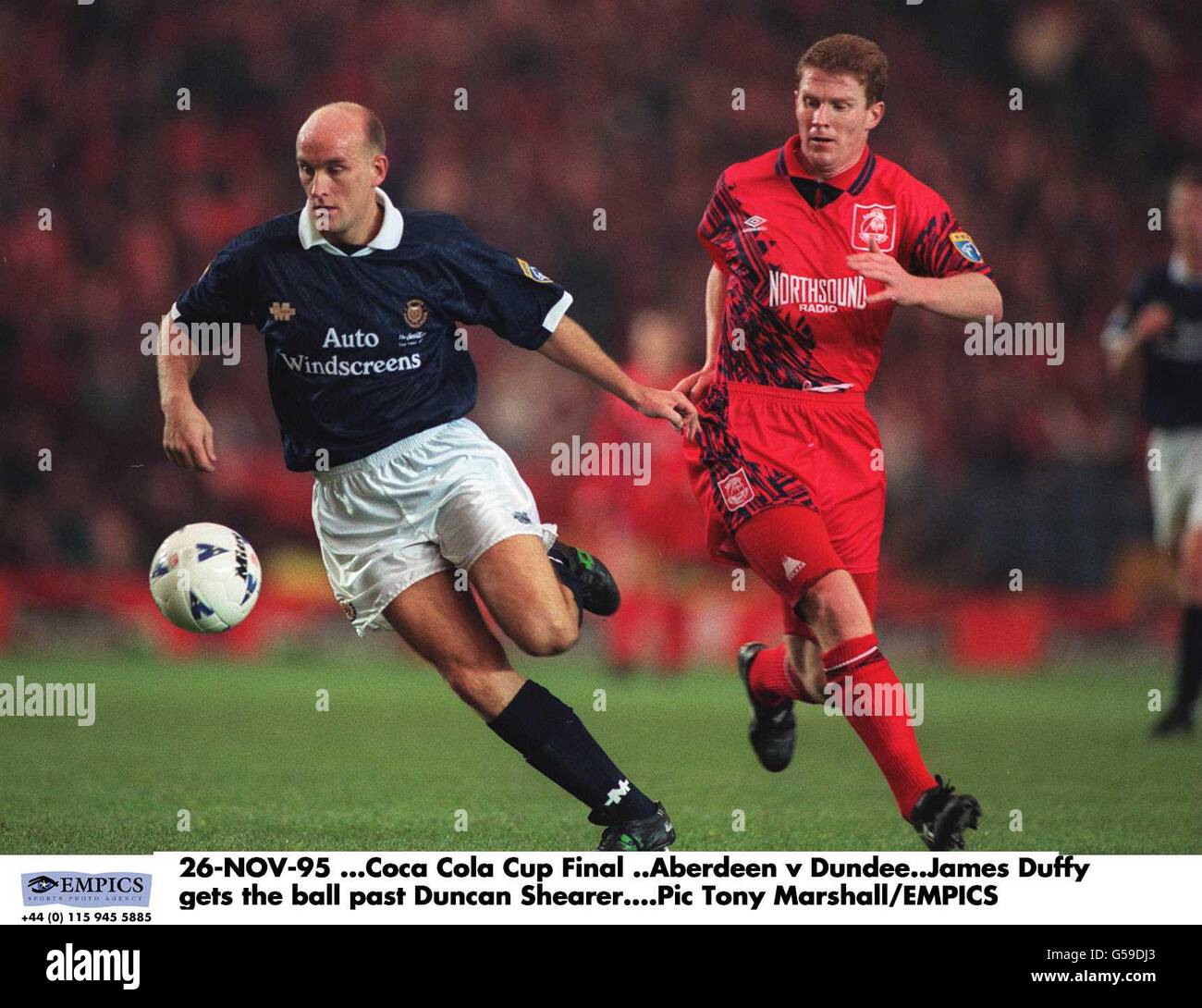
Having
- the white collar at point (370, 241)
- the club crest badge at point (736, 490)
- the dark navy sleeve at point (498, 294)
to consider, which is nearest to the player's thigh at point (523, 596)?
the dark navy sleeve at point (498, 294)

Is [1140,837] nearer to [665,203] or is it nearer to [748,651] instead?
[748,651]

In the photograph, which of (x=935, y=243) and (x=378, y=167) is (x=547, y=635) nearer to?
(x=378, y=167)

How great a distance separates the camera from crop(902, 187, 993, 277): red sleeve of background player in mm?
4539

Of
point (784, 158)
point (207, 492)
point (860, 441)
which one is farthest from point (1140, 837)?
point (207, 492)

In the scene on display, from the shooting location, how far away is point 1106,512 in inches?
429

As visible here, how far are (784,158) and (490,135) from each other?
9.60 metres

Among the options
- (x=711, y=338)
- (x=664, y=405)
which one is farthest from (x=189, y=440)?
(x=711, y=338)

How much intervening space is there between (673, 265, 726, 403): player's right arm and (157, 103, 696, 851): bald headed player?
39 cm

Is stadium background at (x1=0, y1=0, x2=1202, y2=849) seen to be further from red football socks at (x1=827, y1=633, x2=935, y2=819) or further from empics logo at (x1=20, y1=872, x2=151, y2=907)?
empics logo at (x1=20, y1=872, x2=151, y2=907)

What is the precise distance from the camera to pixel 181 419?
4242mm

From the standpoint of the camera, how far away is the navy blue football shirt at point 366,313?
170 inches

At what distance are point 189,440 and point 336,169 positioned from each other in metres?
0.80

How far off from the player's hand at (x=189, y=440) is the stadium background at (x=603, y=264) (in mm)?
4765

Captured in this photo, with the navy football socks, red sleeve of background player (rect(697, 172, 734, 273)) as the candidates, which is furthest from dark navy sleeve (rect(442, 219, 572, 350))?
the navy football socks
